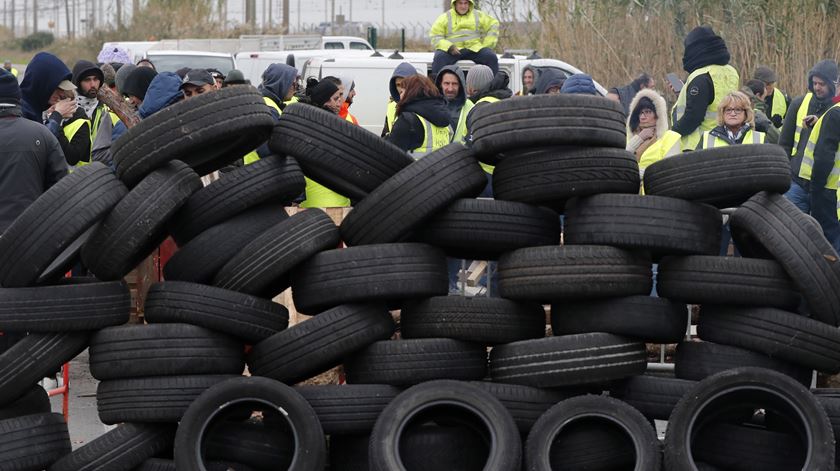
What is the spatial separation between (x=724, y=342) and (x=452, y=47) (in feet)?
34.4

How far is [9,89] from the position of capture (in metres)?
8.12

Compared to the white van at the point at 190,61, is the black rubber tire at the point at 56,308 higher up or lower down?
lower down

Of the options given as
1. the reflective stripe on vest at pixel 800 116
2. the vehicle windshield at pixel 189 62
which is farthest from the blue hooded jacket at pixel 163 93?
the vehicle windshield at pixel 189 62

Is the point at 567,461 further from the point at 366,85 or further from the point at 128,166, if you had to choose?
the point at 366,85

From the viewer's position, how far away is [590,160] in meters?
6.82

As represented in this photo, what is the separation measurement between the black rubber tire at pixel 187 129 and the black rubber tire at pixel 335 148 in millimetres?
155

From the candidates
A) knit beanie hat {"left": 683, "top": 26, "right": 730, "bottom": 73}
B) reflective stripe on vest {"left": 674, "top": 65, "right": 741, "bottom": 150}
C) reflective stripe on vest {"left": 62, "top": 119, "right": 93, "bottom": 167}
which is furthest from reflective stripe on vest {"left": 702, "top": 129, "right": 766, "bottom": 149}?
reflective stripe on vest {"left": 62, "top": 119, "right": 93, "bottom": 167}

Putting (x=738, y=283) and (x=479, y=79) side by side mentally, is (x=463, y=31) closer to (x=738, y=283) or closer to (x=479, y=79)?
(x=479, y=79)

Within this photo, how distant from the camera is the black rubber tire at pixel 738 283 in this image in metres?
6.66

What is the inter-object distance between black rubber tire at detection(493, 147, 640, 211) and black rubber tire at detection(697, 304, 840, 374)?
93 cm

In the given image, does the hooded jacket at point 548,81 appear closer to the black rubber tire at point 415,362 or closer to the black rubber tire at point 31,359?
the black rubber tire at point 415,362

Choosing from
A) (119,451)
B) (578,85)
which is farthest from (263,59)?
(119,451)

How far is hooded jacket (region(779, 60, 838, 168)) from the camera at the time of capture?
12.6 meters

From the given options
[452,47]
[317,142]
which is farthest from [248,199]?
[452,47]
